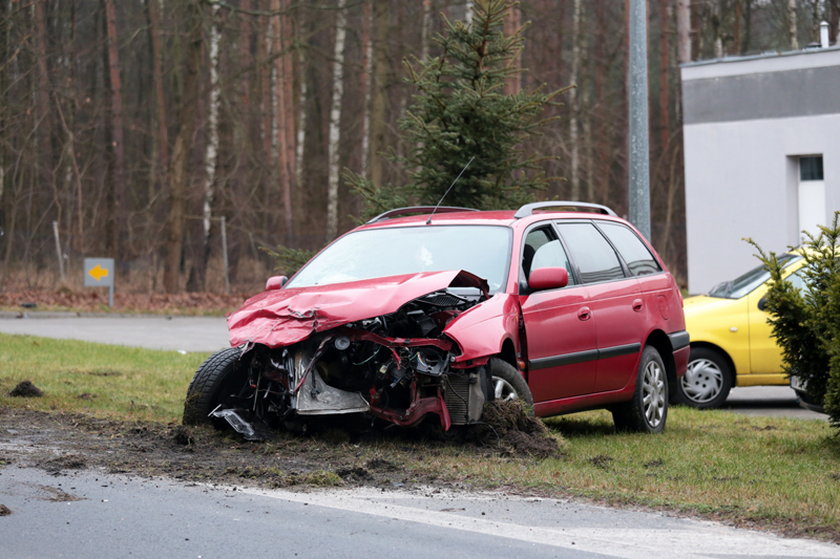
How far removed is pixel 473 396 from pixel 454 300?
25.4 inches

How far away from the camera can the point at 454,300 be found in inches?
323

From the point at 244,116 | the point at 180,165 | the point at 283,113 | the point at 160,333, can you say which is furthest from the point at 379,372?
the point at 244,116

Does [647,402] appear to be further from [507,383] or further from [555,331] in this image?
[507,383]

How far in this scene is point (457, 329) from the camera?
791 centimetres

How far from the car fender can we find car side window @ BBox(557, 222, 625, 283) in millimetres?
1276

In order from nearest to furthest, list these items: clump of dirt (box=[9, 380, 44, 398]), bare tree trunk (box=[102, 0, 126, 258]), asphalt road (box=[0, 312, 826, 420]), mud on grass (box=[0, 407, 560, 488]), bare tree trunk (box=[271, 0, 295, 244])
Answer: mud on grass (box=[0, 407, 560, 488])
clump of dirt (box=[9, 380, 44, 398])
asphalt road (box=[0, 312, 826, 420])
bare tree trunk (box=[102, 0, 126, 258])
bare tree trunk (box=[271, 0, 295, 244])

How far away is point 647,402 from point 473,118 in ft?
17.4

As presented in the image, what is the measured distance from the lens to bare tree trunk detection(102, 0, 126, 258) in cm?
3714

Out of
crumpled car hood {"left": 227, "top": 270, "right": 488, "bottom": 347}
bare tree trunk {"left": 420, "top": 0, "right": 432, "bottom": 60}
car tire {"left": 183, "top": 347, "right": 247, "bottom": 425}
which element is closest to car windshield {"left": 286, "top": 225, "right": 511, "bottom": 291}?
crumpled car hood {"left": 227, "top": 270, "right": 488, "bottom": 347}

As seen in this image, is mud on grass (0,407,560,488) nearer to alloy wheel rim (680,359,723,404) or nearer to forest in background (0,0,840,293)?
alloy wheel rim (680,359,723,404)

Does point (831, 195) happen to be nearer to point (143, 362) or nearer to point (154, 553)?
point (143, 362)

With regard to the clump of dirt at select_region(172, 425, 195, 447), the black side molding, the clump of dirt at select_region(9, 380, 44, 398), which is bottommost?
the clump of dirt at select_region(172, 425, 195, 447)

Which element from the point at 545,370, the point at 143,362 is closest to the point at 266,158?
the point at 143,362

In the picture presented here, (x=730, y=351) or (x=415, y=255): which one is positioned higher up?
(x=415, y=255)
